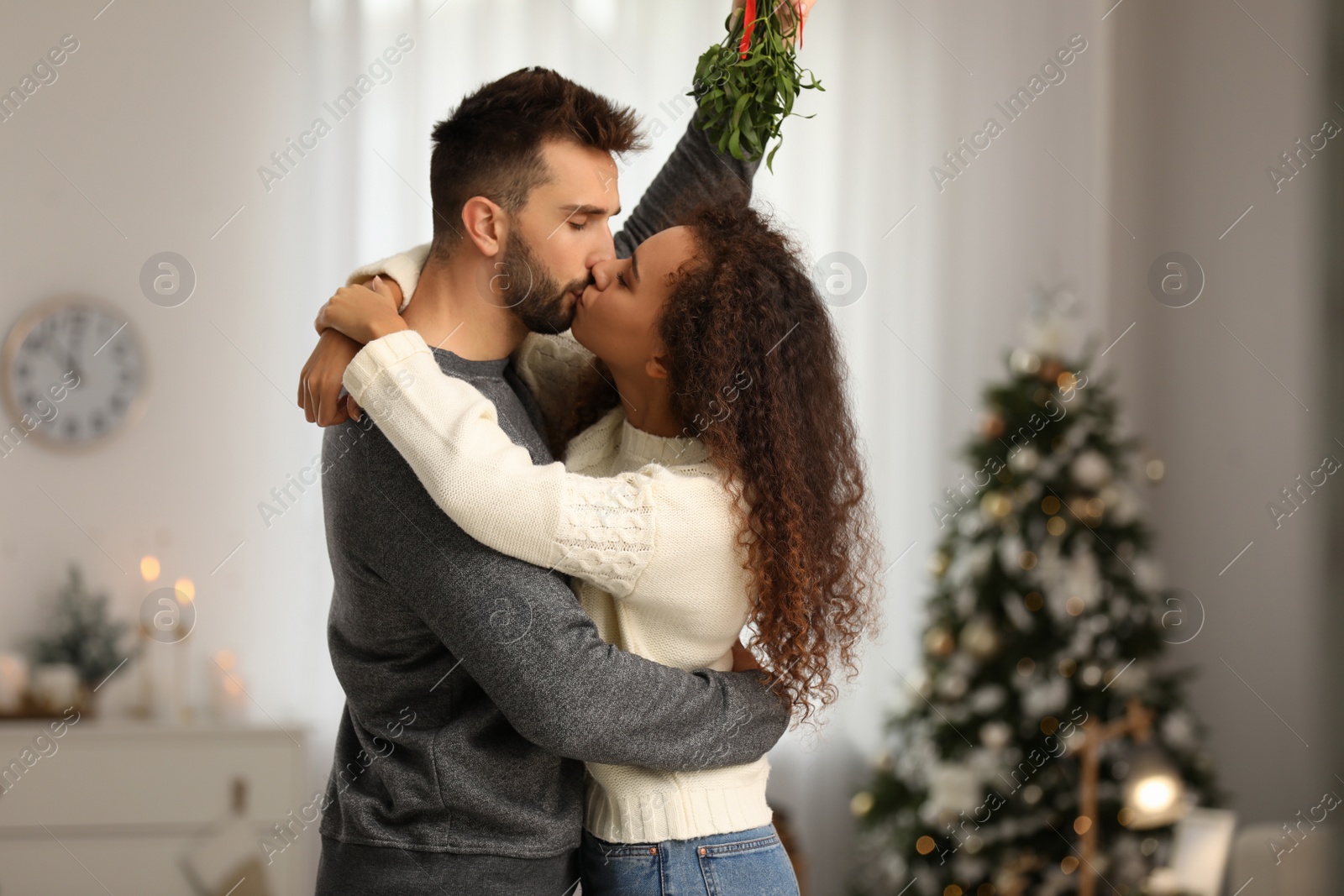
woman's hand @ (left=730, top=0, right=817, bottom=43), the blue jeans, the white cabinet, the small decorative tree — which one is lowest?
the white cabinet

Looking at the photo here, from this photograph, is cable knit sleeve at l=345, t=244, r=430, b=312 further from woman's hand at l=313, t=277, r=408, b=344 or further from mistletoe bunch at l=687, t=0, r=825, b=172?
mistletoe bunch at l=687, t=0, r=825, b=172

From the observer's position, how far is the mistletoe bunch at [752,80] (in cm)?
158

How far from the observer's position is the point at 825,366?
140 cm

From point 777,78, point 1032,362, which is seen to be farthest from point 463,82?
point 777,78

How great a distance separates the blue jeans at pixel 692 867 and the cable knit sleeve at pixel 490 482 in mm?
336

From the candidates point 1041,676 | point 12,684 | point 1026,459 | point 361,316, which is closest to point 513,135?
point 361,316

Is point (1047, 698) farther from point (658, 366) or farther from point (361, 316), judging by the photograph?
point (361, 316)

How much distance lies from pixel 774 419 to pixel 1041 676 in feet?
7.87

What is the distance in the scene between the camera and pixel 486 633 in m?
1.19

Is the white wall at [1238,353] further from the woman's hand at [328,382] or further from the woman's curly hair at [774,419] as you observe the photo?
the woman's hand at [328,382]

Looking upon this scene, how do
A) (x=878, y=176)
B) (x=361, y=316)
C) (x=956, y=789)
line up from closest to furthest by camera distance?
(x=361, y=316) < (x=956, y=789) < (x=878, y=176)

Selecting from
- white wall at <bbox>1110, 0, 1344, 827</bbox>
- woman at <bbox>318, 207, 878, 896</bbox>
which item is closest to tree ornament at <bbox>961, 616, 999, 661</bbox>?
white wall at <bbox>1110, 0, 1344, 827</bbox>

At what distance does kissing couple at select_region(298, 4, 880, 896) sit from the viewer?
1194mm

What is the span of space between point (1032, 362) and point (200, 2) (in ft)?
9.54
